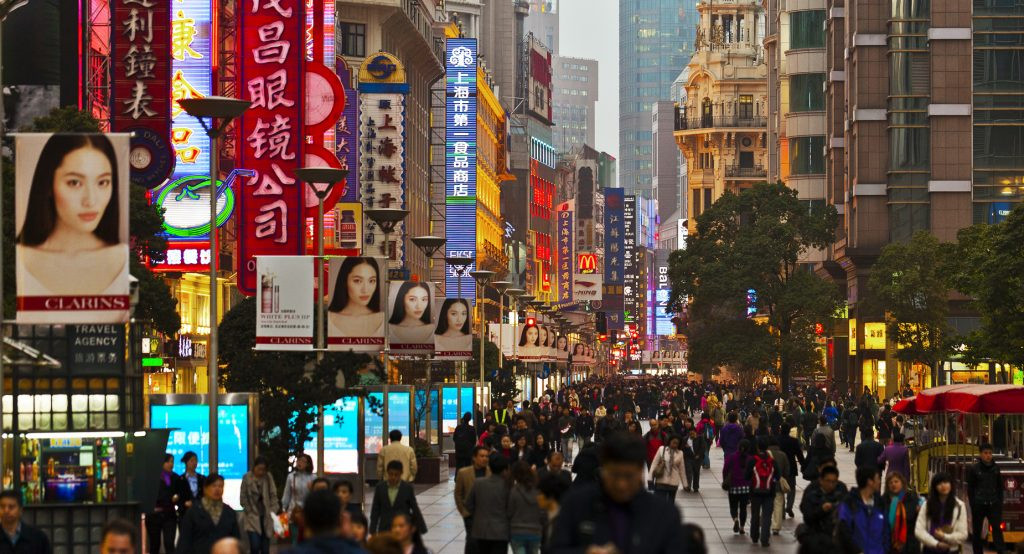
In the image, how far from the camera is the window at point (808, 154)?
106625 mm

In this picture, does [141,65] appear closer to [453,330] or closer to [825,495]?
[453,330]

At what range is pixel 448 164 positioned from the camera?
377 feet

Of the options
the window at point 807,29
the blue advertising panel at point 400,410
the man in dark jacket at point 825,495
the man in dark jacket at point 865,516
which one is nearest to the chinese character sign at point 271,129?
the blue advertising panel at point 400,410

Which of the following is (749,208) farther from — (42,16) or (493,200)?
(493,200)

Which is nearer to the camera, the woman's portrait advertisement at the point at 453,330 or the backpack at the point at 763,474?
the backpack at the point at 763,474

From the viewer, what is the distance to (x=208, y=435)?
24.2 metres

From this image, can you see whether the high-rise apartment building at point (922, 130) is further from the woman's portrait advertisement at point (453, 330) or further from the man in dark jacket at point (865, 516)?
the man in dark jacket at point (865, 516)

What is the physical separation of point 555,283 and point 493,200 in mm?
47532

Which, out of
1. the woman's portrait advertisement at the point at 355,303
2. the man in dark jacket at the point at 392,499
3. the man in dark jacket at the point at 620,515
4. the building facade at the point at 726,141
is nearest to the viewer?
the man in dark jacket at the point at 620,515

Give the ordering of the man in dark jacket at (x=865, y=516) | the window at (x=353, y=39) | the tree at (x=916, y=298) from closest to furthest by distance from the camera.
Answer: the man in dark jacket at (x=865, y=516), the tree at (x=916, y=298), the window at (x=353, y=39)

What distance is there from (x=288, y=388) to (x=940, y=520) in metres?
13.2

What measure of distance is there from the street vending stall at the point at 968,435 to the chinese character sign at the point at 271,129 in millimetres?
16875

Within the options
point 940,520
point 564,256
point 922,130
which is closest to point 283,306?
point 940,520

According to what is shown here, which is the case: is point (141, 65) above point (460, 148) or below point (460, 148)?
below
